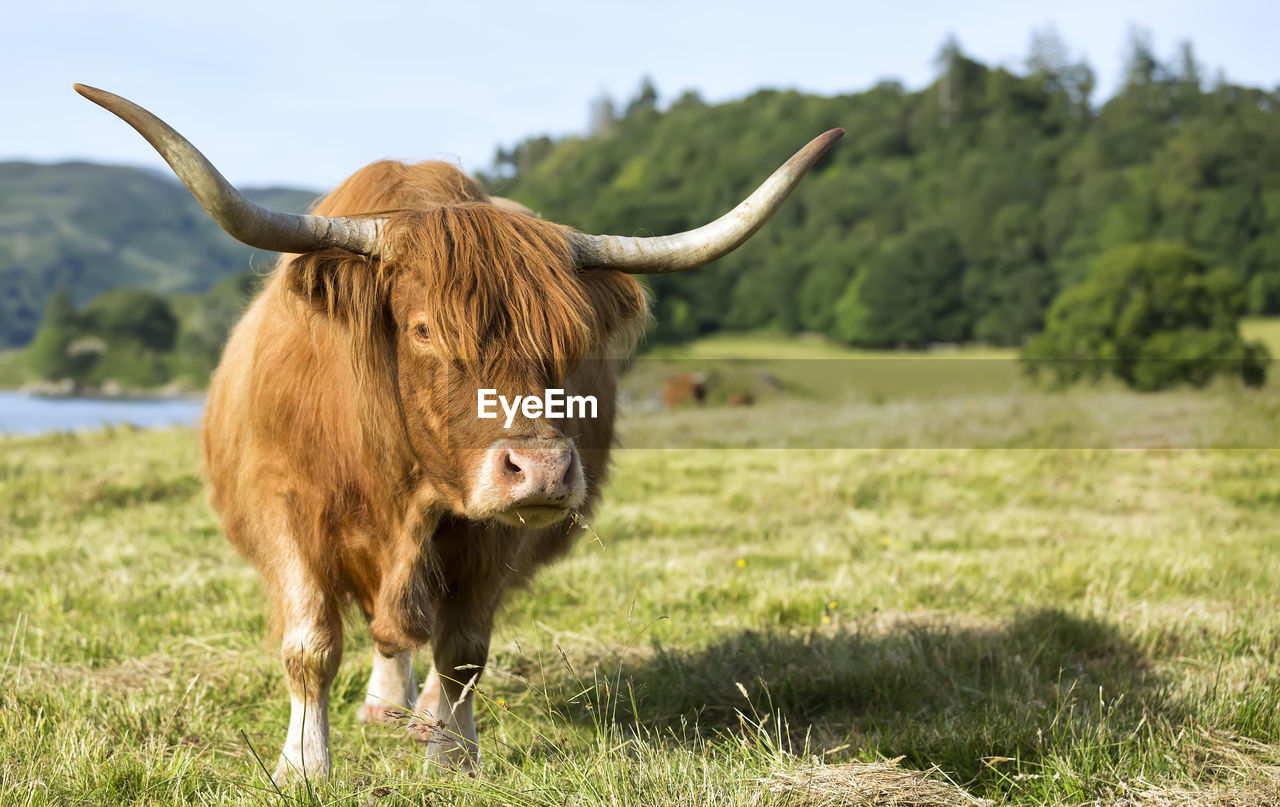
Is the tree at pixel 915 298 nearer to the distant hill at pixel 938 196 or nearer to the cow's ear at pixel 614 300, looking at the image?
the distant hill at pixel 938 196

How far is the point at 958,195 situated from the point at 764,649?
306 feet

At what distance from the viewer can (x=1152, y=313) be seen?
113 ft

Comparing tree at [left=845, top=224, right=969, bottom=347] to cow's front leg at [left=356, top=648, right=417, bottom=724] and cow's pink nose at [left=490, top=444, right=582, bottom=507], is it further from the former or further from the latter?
cow's pink nose at [left=490, top=444, right=582, bottom=507]

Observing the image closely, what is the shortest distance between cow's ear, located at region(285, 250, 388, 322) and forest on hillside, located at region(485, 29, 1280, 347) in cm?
5426

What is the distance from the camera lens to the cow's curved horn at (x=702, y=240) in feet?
10.5

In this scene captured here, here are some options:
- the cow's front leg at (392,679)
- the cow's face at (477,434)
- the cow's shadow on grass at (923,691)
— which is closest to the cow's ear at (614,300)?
the cow's face at (477,434)

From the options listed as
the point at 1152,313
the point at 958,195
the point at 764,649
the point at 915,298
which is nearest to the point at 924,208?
the point at 958,195

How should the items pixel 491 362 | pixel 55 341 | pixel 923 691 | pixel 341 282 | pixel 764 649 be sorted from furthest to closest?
pixel 55 341, pixel 764 649, pixel 923 691, pixel 341 282, pixel 491 362

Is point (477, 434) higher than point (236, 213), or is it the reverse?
point (236, 213)

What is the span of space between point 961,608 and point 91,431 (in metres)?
11.8

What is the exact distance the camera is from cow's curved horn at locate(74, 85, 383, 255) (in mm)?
2520

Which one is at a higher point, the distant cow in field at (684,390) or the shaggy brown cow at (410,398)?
the shaggy brown cow at (410,398)

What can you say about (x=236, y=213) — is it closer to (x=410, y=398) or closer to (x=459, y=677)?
(x=410, y=398)

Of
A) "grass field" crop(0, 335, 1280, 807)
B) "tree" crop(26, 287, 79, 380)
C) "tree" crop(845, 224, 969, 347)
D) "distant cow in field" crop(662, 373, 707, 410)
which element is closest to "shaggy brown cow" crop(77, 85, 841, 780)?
"grass field" crop(0, 335, 1280, 807)
